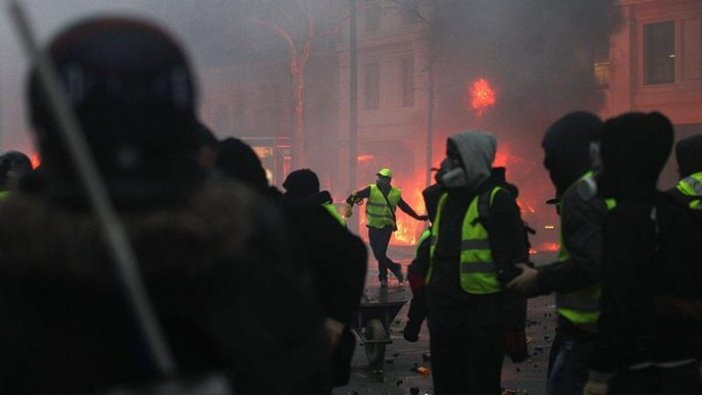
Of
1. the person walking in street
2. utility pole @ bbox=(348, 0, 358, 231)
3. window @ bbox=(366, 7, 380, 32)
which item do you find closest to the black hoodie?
the person walking in street

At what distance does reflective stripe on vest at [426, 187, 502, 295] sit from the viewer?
575cm

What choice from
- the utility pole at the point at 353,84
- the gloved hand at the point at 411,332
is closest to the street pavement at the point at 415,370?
the gloved hand at the point at 411,332

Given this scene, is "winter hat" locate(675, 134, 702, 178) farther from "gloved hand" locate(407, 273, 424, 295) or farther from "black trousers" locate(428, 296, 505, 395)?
"black trousers" locate(428, 296, 505, 395)

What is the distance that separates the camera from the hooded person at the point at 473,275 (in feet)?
18.8

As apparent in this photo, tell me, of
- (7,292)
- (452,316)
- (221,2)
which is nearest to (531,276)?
(452,316)

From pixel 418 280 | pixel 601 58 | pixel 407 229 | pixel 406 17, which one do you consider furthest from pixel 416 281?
pixel 406 17

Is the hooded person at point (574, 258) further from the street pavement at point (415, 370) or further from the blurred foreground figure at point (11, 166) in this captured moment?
the blurred foreground figure at point (11, 166)

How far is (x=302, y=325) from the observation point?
210 cm

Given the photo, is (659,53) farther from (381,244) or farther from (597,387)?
(597,387)

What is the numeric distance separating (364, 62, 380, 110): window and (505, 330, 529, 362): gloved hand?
121 feet

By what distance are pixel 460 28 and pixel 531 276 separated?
3099cm

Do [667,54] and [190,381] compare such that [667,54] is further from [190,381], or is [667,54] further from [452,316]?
[190,381]

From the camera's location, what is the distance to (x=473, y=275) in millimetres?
5770

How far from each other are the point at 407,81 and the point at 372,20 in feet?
11.2
